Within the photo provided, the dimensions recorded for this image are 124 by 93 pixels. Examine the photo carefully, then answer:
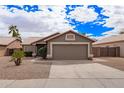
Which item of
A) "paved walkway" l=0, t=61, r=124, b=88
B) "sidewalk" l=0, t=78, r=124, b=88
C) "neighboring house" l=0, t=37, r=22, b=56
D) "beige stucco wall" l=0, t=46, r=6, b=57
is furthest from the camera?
"neighboring house" l=0, t=37, r=22, b=56

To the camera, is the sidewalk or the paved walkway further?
the paved walkway

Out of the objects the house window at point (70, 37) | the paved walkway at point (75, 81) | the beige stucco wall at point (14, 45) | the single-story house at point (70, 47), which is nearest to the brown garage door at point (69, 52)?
the single-story house at point (70, 47)

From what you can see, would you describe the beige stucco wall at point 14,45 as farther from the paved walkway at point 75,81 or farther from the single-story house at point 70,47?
the paved walkway at point 75,81

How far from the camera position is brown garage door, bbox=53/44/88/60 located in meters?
27.9

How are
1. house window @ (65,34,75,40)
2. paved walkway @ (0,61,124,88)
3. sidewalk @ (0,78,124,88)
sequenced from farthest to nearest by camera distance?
house window @ (65,34,75,40) → paved walkway @ (0,61,124,88) → sidewalk @ (0,78,124,88)

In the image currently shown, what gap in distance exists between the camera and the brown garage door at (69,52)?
27891 mm

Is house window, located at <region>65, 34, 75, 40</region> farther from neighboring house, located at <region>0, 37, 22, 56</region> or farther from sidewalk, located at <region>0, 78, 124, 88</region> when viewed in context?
neighboring house, located at <region>0, 37, 22, 56</region>

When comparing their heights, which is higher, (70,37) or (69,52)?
(70,37)

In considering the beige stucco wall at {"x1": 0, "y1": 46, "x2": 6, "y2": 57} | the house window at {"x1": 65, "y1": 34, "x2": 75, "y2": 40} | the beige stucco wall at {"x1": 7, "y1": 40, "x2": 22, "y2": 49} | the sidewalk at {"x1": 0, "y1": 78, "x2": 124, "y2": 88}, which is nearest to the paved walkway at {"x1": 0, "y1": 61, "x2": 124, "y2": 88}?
the sidewalk at {"x1": 0, "y1": 78, "x2": 124, "y2": 88}

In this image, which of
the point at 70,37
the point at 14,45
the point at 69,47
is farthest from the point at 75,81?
the point at 14,45

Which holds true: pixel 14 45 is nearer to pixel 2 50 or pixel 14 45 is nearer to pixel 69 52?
pixel 2 50

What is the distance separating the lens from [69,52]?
1101 inches

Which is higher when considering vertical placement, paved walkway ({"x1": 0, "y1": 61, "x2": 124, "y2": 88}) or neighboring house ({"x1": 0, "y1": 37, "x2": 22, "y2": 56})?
neighboring house ({"x1": 0, "y1": 37, "x2": 22, "y2": 56})
